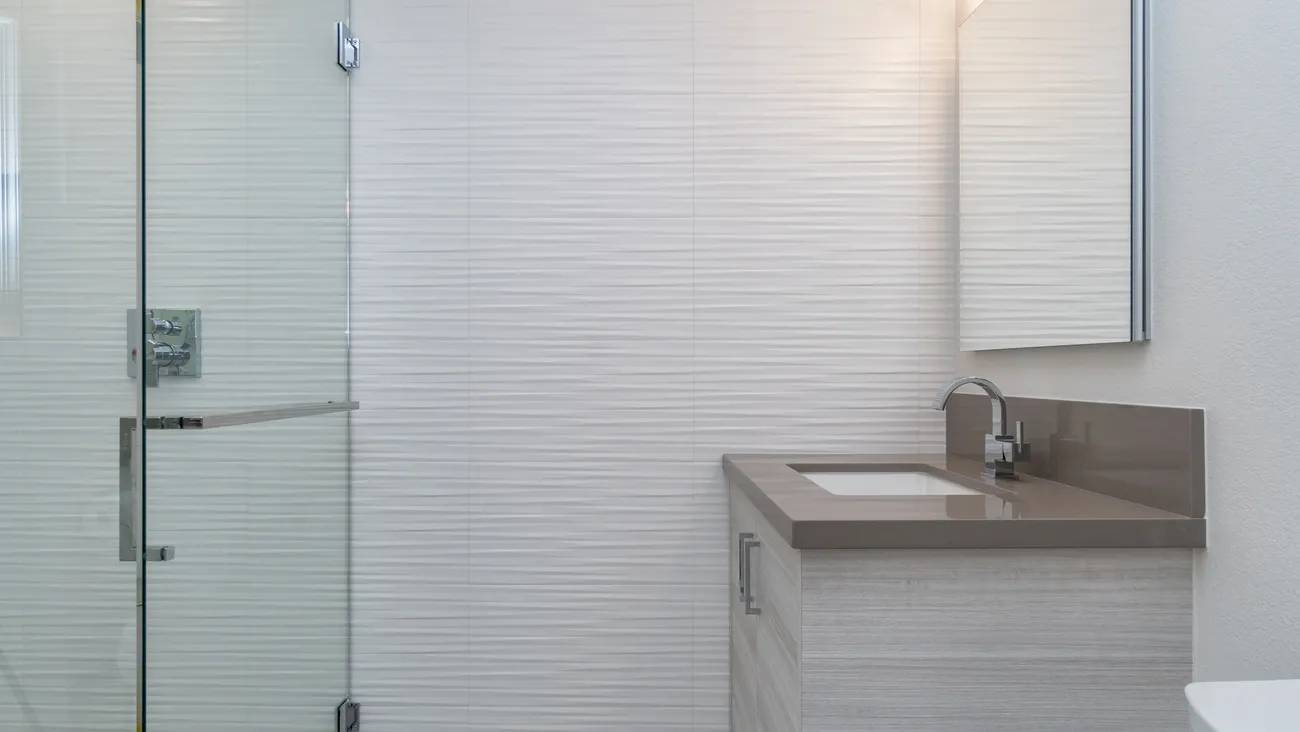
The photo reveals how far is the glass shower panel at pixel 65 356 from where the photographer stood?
46.1 inches

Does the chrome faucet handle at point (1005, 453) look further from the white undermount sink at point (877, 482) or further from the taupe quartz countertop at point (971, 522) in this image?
the taupe quartz countertop at point (971, 522)

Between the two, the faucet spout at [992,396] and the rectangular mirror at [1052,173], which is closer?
the rectangular mirror at [1052,173]

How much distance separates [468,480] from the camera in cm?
229

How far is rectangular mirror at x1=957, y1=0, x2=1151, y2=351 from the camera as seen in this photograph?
59.2 inches

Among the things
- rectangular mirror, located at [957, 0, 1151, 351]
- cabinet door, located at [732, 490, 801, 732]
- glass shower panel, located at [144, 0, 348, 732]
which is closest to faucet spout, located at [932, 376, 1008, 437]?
rectangular mirror, located at [957, 0, 1151, 351]

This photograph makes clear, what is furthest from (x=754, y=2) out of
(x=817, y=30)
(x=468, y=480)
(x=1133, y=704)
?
(x=1133, y=704)

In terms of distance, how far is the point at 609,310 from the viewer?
2289mm

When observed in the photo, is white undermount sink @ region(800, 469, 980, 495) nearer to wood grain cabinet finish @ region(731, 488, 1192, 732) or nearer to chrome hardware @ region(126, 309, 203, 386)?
wood grain cabinet finish @ region(731, 488, 1192, 732)

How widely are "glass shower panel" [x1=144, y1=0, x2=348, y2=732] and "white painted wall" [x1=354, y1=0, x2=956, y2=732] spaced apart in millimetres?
155

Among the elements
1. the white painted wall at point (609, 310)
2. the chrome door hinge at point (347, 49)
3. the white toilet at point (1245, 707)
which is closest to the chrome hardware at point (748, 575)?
the white painted wall at point (609, 310)

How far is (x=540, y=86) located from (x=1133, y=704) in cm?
184

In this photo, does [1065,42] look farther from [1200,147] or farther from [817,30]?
[817,30]

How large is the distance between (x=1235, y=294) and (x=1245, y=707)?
0.69 meters

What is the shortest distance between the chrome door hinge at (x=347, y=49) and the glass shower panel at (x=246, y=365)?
3 centimetres
